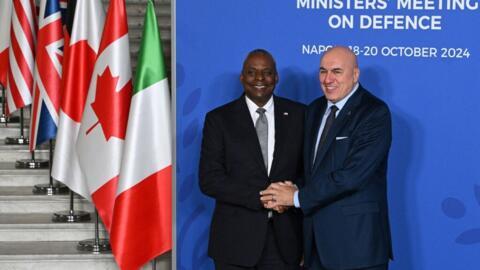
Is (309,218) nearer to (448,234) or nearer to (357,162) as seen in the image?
(357,162)

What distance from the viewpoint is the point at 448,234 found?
5137 millimetres

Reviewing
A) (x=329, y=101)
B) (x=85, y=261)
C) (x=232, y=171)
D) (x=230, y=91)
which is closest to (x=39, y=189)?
(x=85, y=261)

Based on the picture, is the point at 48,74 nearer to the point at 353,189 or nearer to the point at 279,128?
the point at 279,128

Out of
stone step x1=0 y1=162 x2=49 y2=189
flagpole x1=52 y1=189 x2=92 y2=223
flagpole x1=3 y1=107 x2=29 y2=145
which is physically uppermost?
flagpole x1=3 y1=107 x2=29 y2=145

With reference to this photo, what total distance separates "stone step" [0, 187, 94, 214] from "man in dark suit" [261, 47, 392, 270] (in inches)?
115

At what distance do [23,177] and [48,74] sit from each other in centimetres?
104

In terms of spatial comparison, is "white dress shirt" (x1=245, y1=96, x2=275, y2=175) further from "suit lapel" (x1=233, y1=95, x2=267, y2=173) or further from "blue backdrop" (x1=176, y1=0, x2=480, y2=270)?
"blue backdrop" (x1=176, y1=0, x2=480, y2=270)

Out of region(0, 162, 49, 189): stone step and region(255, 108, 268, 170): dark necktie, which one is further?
region(0, 162, 49, 189): stone step

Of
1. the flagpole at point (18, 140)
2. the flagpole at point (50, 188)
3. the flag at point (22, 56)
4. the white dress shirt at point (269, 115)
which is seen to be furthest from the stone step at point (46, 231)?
the white dress shirt at point (269, 115)

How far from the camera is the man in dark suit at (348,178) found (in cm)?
404

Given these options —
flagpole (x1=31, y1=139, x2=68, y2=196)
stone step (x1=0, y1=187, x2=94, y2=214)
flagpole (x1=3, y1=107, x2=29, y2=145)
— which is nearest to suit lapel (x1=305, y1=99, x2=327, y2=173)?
stone step (x1=0, y1=187, x2=94, y2=214)

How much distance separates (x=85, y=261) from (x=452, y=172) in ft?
8.23

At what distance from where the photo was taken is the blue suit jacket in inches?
159

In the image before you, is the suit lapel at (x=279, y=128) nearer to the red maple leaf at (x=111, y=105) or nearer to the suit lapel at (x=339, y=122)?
the suit lapel at (x=339, y=122)
